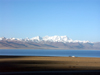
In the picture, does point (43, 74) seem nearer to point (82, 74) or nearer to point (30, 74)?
point (30, 74)

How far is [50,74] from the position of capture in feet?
54.1

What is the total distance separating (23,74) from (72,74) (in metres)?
4.23

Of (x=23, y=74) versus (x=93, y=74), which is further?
(x=93, y=74)

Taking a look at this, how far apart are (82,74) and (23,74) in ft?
16.8

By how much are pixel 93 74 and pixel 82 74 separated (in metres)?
0.98

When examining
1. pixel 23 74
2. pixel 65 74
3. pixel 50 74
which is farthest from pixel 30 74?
pixel 65 74

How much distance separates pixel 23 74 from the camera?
1599 centimetres

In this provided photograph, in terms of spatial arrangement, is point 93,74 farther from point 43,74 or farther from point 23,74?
point 23,74

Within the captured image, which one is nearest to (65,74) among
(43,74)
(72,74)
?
(72,74)

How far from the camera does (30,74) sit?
16094 mm

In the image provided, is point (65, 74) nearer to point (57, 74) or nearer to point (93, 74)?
point (57, 74)

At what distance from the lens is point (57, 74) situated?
16.7m

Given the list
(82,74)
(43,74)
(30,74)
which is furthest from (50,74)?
(82,74)

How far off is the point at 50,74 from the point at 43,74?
62 centimetres
